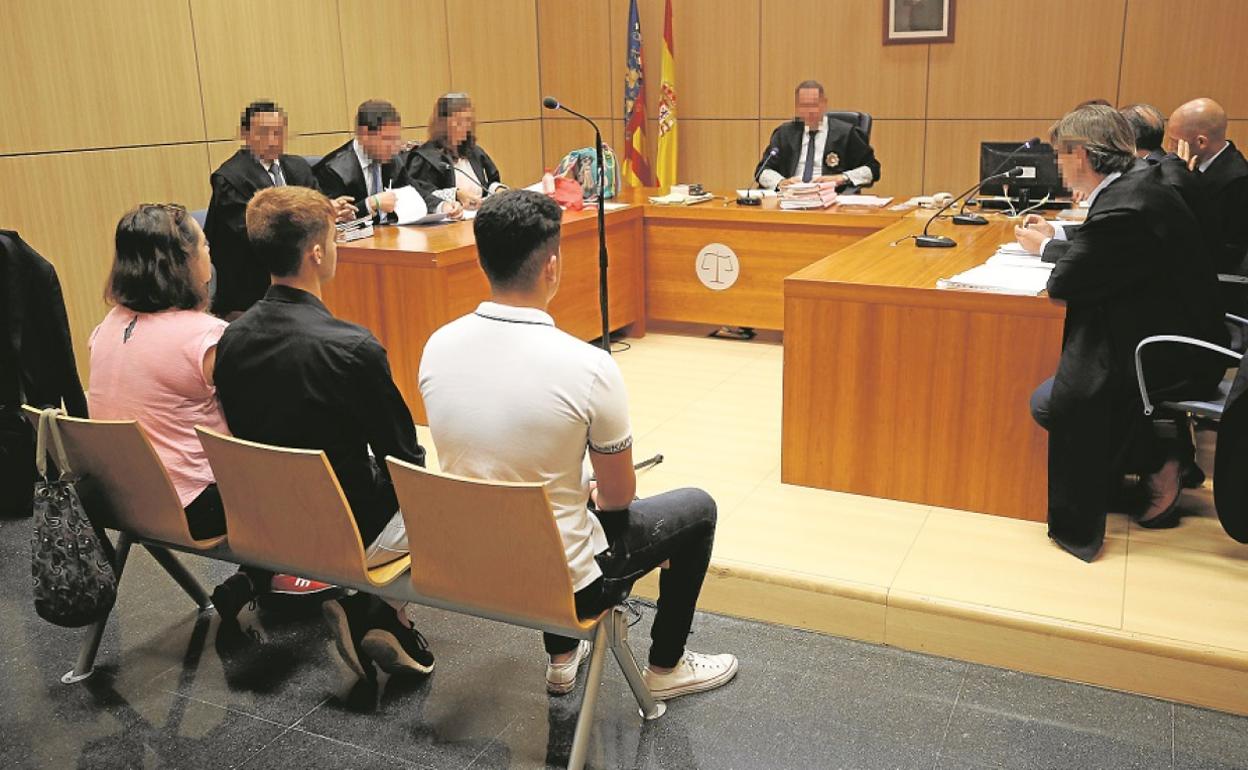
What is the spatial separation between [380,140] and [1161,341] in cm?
347

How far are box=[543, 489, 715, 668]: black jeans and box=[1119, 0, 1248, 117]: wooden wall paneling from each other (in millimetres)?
5688

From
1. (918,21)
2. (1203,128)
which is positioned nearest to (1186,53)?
(918,21)

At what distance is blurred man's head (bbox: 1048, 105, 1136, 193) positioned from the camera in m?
3.03

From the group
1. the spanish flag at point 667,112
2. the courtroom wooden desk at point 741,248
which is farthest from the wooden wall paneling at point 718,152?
the courtroom wooden desk at point 741,248

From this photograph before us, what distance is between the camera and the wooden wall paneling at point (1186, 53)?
6.40 meters

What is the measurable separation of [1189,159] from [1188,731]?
2.87m

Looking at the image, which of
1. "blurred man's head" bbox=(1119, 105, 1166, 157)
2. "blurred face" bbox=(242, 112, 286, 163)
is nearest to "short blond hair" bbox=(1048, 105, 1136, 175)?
"blurred man's head" bbox=(1119, 105, 1166, 157)

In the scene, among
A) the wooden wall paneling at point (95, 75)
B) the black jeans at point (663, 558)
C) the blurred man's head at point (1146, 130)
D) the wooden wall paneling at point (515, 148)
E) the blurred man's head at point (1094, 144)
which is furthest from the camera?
the wooden wall paneling at point (515, 148)

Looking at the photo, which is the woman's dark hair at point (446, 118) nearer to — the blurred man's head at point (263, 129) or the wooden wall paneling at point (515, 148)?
the blurred man's head at point (263, 129)

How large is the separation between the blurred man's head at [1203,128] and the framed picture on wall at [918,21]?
307 cm

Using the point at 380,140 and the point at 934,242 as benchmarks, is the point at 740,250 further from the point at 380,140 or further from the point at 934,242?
the point at 380,140

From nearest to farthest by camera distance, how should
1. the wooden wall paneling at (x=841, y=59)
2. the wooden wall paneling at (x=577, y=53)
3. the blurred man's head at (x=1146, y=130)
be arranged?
the blurred man's head at (x=1146, y=130) < the wooden wall paneling at (x=841, y=59) < the wooden wall paneling at (x=577, y=53)

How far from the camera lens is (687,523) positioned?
7.79 ft

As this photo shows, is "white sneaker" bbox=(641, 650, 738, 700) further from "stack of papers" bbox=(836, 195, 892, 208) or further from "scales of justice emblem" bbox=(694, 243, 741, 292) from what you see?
"stack of papers" bbox=(836, 195, 892, 208)
